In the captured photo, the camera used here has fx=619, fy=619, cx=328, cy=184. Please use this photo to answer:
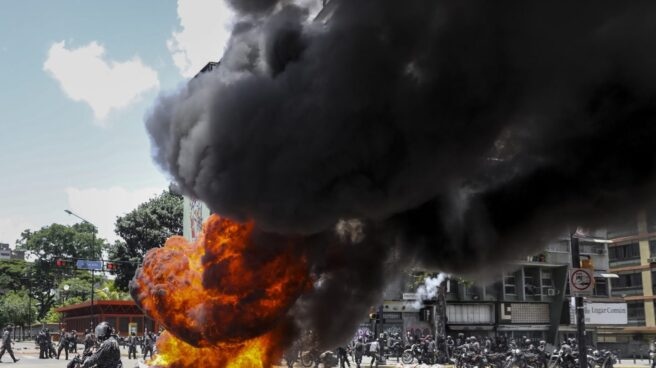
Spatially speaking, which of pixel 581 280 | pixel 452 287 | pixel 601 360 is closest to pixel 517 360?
pixel 601 360

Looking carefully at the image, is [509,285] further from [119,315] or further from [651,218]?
[651,218]

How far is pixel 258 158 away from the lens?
28.5 ft

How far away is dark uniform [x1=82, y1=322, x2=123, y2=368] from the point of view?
12039 mm

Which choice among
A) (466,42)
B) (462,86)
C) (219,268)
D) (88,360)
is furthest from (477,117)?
(88,360)

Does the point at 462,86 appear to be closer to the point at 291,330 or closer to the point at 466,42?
the point at 466,42

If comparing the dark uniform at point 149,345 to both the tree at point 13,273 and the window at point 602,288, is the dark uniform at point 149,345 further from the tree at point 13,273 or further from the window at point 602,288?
the tree at point 13,273

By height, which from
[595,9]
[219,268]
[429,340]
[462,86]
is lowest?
[429,340]

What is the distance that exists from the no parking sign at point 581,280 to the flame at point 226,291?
24.5ft

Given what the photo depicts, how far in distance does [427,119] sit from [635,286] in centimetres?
5642

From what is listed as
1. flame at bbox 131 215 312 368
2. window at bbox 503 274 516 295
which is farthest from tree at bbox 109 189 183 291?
flame at bbox 131 215 312 368

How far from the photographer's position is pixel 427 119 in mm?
8281

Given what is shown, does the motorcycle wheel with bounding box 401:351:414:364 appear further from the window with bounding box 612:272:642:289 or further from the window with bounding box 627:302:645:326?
the window with bounding box 612:272:642:289

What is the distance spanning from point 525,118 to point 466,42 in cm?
136

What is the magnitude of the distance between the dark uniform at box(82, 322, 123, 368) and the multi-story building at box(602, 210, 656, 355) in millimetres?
48903
